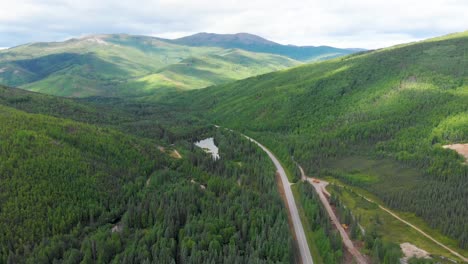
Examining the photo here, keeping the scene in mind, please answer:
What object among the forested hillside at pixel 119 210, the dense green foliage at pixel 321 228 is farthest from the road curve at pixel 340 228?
the forested hillside at pixel 119 210

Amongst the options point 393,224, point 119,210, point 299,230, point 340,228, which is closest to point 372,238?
point 340,228

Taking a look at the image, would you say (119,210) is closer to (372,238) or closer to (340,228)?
(340,228)

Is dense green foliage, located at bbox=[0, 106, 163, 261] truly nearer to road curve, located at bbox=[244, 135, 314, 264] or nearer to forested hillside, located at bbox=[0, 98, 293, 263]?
forested hillside, located at bbox=[0, 98, 293, 263]

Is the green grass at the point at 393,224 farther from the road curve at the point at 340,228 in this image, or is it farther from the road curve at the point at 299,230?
the road curve at the point at 299,230

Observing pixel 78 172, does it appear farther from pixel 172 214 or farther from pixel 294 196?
pixel 294 196

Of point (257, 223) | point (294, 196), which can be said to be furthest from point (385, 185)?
point (257, 223)

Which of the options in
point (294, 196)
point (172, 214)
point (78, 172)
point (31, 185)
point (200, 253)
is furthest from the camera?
point (294, 196)

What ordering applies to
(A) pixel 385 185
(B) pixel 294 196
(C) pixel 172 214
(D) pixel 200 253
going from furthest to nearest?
(A) pixel 385 185, (B) pixel 294 196, (C) pixel 172 214, (D) pixel 200 253
